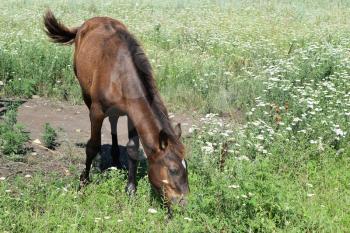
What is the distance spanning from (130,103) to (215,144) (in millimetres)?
1443

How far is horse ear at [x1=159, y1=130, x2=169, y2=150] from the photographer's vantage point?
181 inches

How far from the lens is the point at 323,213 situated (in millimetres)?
4855

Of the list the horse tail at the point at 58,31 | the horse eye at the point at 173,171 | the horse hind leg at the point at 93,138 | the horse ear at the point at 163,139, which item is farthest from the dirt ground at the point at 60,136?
the horse eye at the point at 173,171

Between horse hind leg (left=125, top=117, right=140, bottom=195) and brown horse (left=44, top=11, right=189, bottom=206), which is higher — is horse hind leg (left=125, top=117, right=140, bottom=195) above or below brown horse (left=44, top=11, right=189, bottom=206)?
below

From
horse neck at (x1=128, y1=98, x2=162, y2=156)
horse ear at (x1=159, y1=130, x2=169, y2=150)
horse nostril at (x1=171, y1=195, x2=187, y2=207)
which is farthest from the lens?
horse neck at (x1=128, y1=98, x2=162, y2=156)

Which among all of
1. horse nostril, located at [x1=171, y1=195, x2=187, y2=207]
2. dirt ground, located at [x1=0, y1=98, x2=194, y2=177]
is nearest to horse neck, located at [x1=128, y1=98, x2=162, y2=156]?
horse nostril, located at [x1=171, y1=195, x2=187, y2=207]

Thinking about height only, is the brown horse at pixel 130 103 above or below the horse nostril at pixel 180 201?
above

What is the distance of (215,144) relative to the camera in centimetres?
614

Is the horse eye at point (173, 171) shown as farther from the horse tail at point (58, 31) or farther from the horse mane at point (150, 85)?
the horse tail at point (58, 31)

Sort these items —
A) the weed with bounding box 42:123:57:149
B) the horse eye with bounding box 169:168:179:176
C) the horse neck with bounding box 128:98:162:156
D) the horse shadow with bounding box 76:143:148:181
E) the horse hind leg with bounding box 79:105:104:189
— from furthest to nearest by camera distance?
the weed with bounding box 42:123:57:149
the horse shadow with bounding box 76:143:148:181
the horse hind leg with bounding box 79:105:104:189
the horse neck with bounding box 128:98:162:156
the horse eye with bounding box 169:168:179:176

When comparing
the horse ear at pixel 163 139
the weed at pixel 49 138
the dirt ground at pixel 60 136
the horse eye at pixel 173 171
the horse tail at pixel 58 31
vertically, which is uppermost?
the horse tail at pixel 58 31

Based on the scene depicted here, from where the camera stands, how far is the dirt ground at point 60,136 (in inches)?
237

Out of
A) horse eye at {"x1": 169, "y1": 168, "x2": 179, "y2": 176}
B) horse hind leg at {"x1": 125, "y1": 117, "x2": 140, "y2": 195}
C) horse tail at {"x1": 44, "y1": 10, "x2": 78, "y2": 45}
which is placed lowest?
horse hind leg at {"x1": 125, "y1": 117, "x2": 140, "y2": 195}

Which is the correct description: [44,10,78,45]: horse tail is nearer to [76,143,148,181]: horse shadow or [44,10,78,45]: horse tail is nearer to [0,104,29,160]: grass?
[76,143,148,181]: horse shadow
